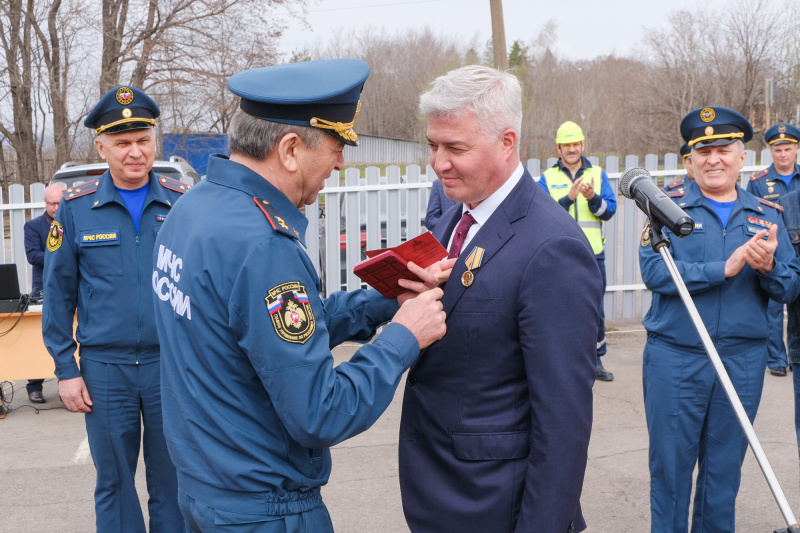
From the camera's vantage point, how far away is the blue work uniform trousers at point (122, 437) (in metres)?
3.41

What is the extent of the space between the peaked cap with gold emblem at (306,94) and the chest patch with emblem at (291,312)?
0.44m

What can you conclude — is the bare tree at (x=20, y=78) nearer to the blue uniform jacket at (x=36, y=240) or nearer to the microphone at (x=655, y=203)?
the blue uniform jacket at (x=36, y=240)

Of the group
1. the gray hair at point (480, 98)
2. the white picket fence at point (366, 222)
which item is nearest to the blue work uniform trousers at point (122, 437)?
the gray hair at point (480, 98)

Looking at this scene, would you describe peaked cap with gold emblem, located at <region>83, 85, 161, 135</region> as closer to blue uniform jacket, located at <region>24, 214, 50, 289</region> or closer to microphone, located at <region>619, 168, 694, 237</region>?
microphone, located at <region>619, 168, 694, 237</region>

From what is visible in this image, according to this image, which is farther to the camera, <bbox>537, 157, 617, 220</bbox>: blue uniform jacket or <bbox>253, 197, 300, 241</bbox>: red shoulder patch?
<bbox>537, 157, 617, 220</bbox>: blue uniform jacket

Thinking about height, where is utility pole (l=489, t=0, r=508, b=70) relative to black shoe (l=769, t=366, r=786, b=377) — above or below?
above

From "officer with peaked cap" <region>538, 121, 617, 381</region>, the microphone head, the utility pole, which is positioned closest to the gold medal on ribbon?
the microphone head

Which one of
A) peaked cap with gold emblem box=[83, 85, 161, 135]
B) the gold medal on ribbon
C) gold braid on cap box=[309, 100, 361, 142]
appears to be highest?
peaked cap with gold emblem box=[83, 85, 161, 135]

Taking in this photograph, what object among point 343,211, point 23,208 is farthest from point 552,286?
point 23,208

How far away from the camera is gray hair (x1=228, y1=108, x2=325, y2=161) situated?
73.6 inches

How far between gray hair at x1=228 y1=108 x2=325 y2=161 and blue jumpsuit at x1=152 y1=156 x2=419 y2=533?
6cm

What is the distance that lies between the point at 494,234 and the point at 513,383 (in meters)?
0.41

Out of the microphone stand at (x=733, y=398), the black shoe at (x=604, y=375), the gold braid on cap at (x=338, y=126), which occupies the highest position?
the gold braid on cap at (x=338, y=126)

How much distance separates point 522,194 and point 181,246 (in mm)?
943
